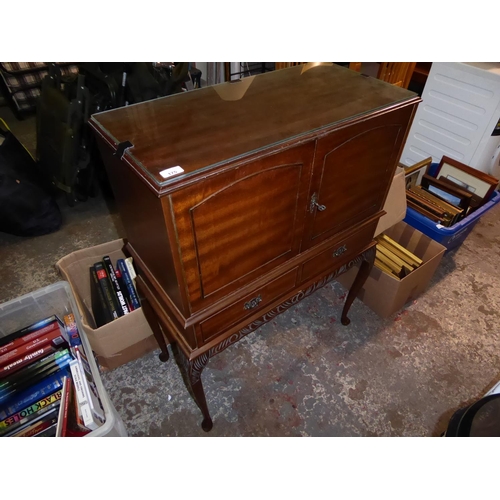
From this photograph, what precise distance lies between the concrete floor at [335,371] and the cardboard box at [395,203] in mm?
526

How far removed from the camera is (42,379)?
1.46 meters

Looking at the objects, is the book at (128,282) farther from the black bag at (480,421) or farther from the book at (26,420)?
the black bag at (480,421)

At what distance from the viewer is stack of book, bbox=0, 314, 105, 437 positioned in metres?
1.32

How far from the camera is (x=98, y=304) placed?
70.4 inches

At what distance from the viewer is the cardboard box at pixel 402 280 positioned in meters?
1.90

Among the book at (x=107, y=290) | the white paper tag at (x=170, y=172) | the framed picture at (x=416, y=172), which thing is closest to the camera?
the white paper tag at (x=170, y=172)

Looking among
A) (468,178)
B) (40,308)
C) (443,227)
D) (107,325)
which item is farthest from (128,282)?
(468,178)

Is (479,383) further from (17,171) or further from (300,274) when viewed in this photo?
(17,171)

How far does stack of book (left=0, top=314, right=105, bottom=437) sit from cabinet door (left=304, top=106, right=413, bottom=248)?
3.50 feet

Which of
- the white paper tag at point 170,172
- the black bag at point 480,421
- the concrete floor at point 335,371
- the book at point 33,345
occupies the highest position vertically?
the white paper tag at point 170,172

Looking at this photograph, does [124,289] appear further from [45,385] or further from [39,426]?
[39,426]

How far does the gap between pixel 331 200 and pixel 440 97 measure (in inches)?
82.4

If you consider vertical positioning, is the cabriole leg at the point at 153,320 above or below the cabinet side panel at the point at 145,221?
below

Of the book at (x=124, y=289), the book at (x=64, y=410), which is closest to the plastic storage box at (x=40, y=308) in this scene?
Answer: the book at (x=64, y=410)
